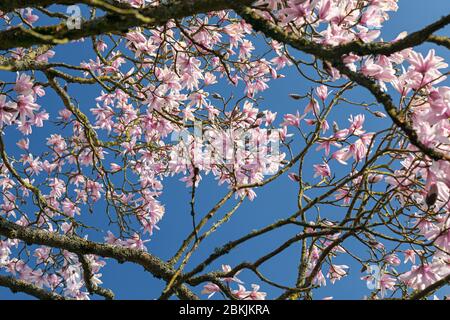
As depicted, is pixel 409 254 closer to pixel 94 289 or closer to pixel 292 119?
pixel 292 119

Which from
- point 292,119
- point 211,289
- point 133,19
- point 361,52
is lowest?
point 211,289

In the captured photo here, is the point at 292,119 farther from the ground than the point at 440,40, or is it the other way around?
the point at 292,119

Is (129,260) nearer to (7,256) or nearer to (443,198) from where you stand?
(443,198)

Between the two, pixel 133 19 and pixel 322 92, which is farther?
pixel 322 92

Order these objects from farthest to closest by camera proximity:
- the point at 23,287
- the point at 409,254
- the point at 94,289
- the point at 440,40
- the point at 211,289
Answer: the point at 409,254
the point at 94,289
the point at 23,287
the point at 211,289
the point at 440,40

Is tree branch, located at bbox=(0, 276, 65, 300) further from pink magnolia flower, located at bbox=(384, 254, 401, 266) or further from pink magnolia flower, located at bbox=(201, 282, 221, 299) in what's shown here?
pink magnolia flower, located at bbox=(384, 254, 401, 266)

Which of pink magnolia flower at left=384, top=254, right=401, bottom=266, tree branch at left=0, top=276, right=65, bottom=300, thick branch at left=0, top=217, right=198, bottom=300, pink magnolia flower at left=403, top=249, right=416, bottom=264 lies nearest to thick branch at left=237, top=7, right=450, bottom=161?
pink magnolia flower at left=384, top=254, right=401, bottom=266

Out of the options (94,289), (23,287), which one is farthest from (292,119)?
(23,287)

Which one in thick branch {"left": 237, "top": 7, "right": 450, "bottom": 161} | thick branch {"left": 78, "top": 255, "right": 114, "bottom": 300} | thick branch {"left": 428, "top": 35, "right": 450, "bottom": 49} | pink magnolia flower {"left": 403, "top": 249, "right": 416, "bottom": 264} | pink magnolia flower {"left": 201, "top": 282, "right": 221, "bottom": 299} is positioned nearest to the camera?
thick branch {"left": 237, "top": 7, "right": 450, "bottom": 161}

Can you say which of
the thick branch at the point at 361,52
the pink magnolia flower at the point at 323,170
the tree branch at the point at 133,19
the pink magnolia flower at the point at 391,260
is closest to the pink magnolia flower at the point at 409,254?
the pink magnolia flower at the point at 391,260

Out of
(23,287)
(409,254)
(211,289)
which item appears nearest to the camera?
(211,289)

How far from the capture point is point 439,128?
2076 mm

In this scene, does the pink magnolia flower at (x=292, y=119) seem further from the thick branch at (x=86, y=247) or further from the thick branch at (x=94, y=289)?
the thick branch at (x=94, y=289)
